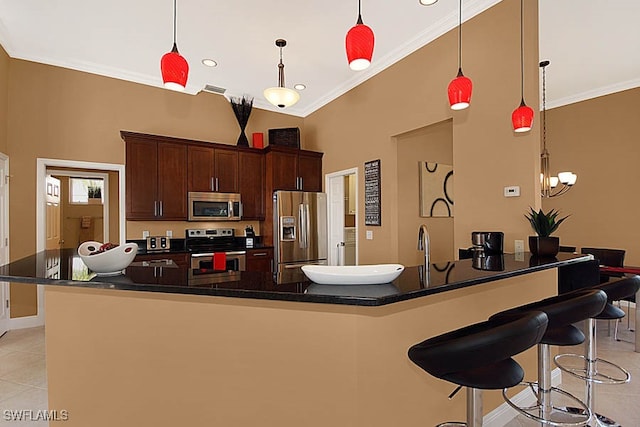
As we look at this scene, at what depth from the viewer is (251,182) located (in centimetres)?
525

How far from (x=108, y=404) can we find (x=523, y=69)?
12.0 ft

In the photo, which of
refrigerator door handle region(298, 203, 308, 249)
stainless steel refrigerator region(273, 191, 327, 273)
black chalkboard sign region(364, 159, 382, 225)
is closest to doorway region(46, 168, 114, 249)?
stainless steel refrigerator region(273, 191, 327, 273)

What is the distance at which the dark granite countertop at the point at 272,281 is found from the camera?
128 centimetres

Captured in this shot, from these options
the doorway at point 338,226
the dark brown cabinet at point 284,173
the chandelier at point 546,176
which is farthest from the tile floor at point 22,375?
the chandelier at point 546,176

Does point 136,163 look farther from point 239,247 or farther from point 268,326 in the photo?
point 268,326

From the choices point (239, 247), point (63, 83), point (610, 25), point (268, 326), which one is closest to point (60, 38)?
point (63, 83)

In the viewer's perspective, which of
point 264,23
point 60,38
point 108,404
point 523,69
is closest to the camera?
point 108,404

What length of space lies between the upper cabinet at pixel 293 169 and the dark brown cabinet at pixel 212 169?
545mm

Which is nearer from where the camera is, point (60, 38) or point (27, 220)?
point (60, 38)

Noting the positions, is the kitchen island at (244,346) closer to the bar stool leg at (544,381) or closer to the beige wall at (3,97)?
the bar stool leg at (544,381)

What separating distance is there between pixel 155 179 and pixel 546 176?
5.12 meters

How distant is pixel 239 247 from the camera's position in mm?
5230

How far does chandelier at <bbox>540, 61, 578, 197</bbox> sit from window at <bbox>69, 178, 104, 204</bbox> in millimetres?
7611

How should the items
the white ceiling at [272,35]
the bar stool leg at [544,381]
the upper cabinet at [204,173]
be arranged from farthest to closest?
the upper cabinet at [204,173] → the white ceiling at [272,35] → the bar stool leg at [544,381]
